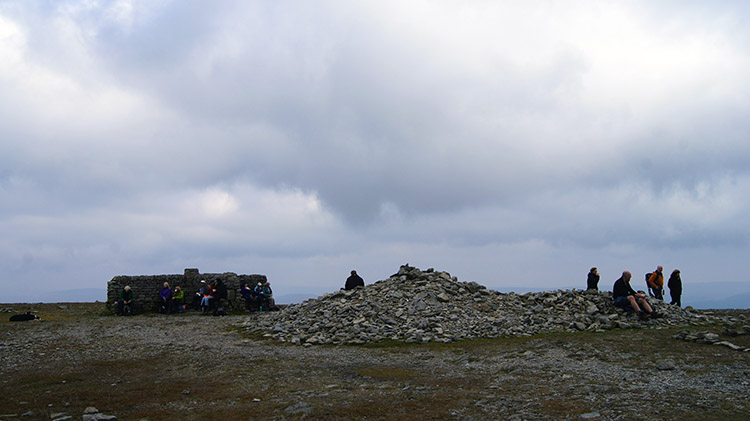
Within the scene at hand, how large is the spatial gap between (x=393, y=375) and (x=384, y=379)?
58 centimetres

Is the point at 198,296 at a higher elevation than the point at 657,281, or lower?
lower

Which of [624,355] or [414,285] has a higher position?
[414,285]

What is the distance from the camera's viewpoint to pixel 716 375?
38.4 ft

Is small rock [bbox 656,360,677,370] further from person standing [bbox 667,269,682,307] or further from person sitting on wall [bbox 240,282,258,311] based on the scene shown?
person sitting on wall [bbox 240,282,258,311]

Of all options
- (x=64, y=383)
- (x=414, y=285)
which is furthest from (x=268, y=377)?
(x=414, y=285)

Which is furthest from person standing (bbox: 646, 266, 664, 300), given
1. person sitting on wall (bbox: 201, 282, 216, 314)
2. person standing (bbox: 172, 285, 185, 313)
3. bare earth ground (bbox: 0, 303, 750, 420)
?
person standing (bbox: 172, 285, 185, 313)

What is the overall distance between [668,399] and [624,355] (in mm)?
4979

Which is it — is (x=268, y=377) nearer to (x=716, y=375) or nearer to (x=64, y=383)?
(x=64, y=383)

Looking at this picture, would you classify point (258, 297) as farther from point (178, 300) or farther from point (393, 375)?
point (393, 375)

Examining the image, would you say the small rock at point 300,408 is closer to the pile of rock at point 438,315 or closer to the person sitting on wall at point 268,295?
the pile of rock at point 438,315

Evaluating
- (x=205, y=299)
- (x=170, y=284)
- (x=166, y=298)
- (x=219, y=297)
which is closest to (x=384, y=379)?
(x=219, y=297)

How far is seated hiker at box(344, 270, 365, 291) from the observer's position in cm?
2752

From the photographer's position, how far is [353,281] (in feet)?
91.2

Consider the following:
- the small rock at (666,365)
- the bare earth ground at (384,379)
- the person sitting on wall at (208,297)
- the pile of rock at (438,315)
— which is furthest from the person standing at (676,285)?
the person sitting on wall at (208,297)
